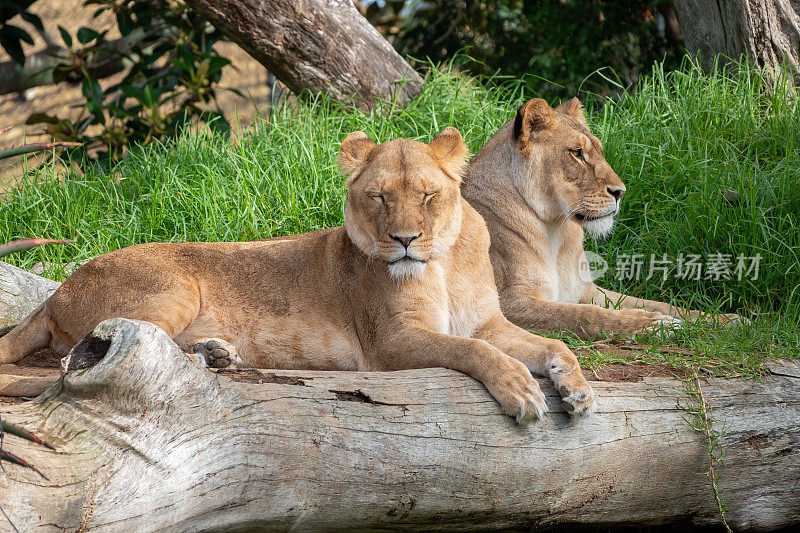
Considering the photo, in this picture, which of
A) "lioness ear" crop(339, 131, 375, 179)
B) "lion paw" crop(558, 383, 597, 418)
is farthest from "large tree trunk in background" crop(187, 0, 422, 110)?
"lion paw" crop(558, 383, 597, 418)

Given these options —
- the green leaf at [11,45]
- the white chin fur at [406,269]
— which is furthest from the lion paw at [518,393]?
the green leaf at [11,45]

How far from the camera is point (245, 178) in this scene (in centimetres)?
566

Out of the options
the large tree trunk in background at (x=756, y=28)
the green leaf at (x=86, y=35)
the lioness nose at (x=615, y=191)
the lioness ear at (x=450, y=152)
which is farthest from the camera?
the green leaf at (x=86, y=35)

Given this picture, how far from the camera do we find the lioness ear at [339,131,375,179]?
367cm

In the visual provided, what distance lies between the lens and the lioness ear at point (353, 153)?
3.67 metres

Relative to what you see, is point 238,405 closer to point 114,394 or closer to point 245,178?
point 114,394

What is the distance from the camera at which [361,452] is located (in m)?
2.88

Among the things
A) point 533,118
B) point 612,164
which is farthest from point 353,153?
point 612,164

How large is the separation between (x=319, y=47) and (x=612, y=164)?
2.28 m

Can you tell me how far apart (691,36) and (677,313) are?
2.90 m

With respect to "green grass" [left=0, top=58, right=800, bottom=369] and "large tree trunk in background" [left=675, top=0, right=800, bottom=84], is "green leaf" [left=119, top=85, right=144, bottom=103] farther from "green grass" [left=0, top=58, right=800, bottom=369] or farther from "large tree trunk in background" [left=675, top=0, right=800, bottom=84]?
"large tree trunk in background" [left=675, top=0, right=800, bottom=84]

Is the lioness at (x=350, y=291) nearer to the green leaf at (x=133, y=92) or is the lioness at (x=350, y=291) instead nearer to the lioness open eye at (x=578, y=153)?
the lioness open eye at (x=578, y=153)

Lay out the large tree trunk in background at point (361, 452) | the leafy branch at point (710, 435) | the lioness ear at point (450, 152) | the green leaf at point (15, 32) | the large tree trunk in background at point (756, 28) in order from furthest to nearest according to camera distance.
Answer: the green leaf at point (15, 32), the large tree trunk in background at point (756, 28), the lioness ear at point (450, 152), the leafy branch at point (710, 435), the large tree trunk in background at point (361, 452)


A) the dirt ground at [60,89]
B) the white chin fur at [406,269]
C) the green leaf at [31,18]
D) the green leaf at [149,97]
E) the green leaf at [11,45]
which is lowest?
the dirt ground at [60,89]
